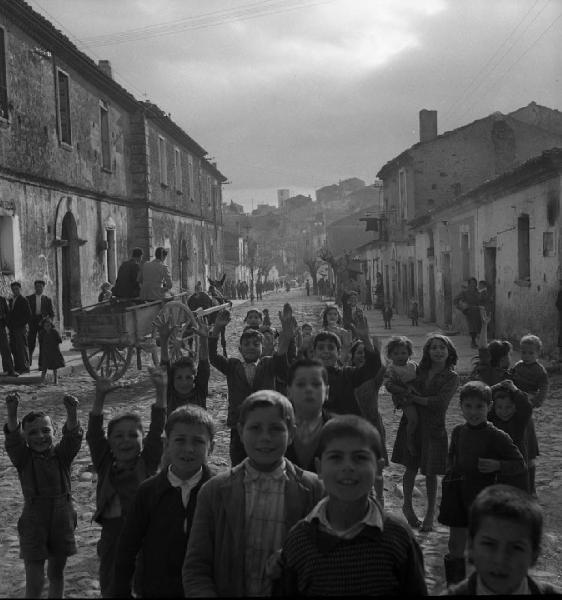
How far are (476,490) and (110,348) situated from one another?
7863mm

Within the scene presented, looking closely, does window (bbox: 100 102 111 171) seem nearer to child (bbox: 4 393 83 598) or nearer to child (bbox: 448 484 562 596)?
child (bbox: 4 393 83 598)

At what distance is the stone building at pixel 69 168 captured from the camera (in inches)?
587

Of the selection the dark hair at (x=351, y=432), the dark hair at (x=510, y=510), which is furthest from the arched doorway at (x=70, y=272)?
the dark hair at (x=510, y=510)

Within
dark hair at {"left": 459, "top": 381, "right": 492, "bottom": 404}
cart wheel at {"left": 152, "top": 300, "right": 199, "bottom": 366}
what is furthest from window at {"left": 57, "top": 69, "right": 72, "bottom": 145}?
dark hair at {"left": 459, "top": 381, "right": 492, "bottom": 404}

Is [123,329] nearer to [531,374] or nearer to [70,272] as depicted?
[531,374]

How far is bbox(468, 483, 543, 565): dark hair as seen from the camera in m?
2.22

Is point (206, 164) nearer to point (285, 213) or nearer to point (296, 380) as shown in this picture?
point (296, 380)

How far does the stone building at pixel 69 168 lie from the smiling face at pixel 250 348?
33.5 feet

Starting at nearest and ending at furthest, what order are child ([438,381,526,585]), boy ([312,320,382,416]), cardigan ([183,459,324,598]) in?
cardigan ([183,459,324,598]) < child ([438,381,526,585]) < boy ([312,320,382,416])

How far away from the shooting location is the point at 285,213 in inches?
4641

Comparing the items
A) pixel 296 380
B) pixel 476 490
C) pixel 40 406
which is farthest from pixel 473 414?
pixel 40 406

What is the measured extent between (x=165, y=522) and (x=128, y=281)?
9.63 m

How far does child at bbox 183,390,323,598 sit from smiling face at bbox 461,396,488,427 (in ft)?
5.39

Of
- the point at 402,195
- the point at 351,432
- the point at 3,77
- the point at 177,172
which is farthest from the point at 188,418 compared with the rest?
the point at 402,195
